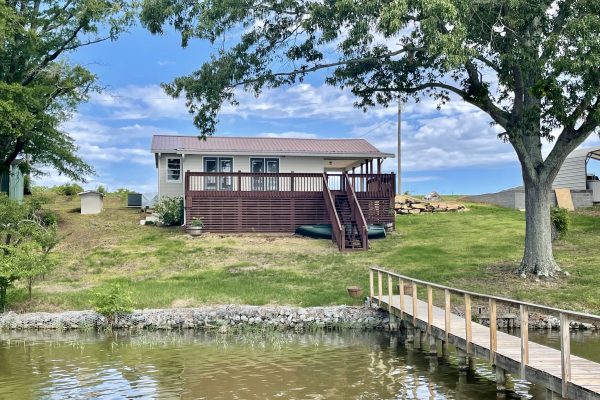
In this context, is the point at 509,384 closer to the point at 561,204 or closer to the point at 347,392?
the point at 347,392

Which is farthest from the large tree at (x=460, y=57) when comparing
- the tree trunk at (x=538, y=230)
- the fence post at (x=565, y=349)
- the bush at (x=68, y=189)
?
the bush at (x=68, y=189)

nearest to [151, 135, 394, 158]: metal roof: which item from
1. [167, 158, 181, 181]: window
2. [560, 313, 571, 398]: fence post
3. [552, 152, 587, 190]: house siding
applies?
[167, 158, 181, 181]: window

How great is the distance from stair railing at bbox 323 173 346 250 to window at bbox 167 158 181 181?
25.9 ft

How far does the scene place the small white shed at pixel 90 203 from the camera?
32.9 metres

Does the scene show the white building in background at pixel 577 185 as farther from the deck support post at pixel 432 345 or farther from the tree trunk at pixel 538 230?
the deck support post at pixel 432 345

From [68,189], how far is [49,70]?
13.3m

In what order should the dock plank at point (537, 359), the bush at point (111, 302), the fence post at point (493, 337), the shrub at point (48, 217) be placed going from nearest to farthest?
the dock plank at point (537, 359), the fence post at point (493, 337), the bush at point (111, 302), the shrub at point (48, 217)

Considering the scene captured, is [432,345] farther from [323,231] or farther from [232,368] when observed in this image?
[323,231]

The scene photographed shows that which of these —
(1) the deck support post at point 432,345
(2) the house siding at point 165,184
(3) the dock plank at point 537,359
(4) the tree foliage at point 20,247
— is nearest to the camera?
(3) the dock plank at point 537,359

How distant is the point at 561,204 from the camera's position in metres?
32.8

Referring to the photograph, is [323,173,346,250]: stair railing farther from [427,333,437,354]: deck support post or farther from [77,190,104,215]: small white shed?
[77,190,104,215]: small white shed

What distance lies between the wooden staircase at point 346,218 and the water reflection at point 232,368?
9118mm

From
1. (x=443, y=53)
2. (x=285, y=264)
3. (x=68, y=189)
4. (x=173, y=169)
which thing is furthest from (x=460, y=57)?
(x=68, y=189)

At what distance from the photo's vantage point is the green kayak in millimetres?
26203
